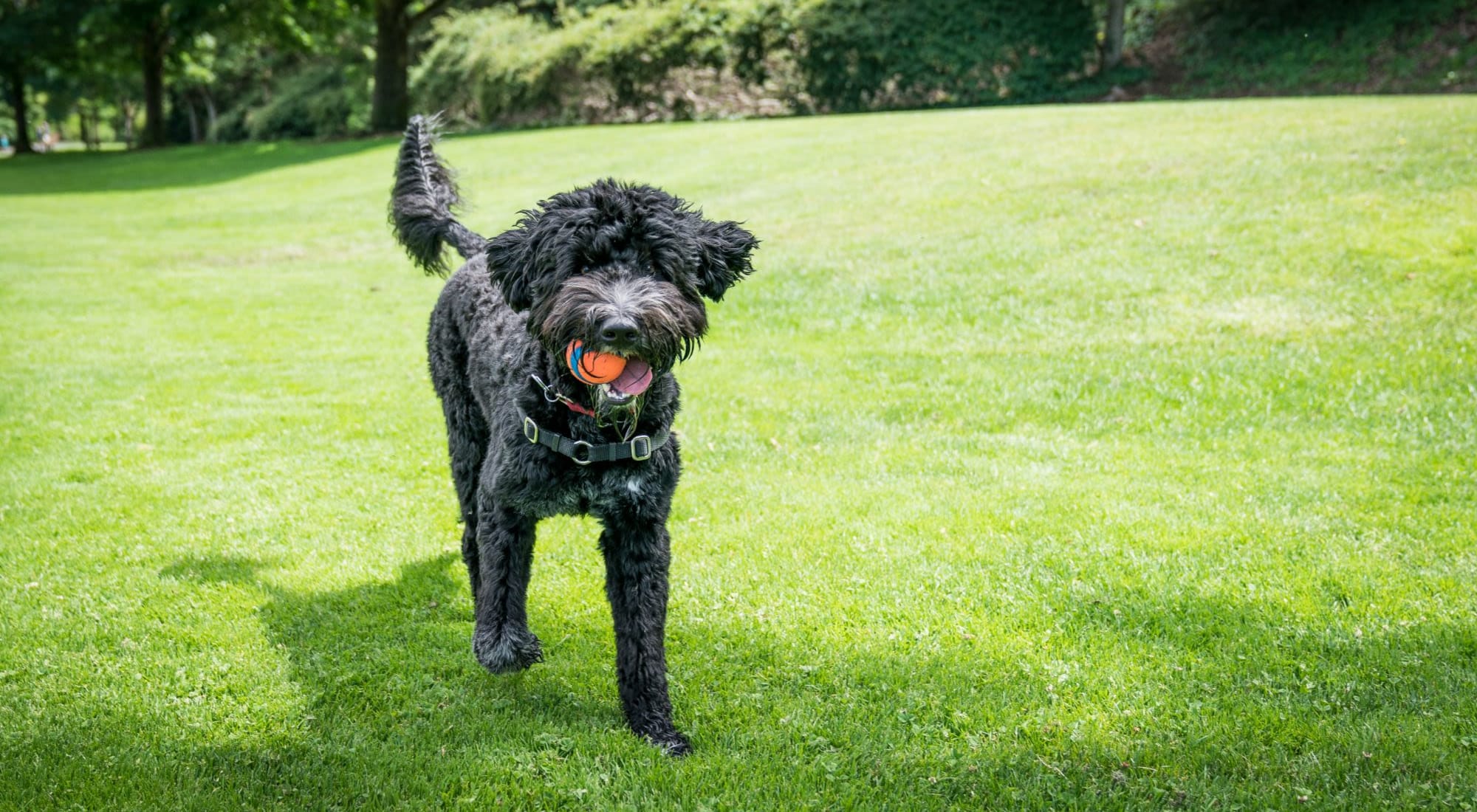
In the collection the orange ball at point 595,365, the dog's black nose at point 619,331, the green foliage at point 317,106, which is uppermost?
the green foliage at point 317,106

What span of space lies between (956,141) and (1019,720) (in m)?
16.0

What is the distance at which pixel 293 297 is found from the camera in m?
13.6

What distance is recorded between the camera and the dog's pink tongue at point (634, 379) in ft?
12.5

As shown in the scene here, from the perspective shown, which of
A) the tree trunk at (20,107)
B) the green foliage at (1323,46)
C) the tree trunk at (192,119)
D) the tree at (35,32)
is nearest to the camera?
the green foliage at (1323,46)

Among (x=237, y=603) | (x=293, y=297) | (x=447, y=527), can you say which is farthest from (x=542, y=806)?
(x=293, y=297)

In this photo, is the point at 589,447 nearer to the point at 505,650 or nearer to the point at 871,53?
the point at 505,650

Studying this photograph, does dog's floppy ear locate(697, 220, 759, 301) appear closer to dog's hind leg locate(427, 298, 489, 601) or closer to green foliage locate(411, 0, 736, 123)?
dog's hind leg locate(427, 298, 489, 601)

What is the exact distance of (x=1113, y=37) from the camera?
29062 millimetres

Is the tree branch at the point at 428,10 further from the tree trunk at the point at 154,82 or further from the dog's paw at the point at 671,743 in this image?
the dog's paw at the point at 671,743

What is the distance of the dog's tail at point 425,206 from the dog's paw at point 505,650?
2263 millimetres

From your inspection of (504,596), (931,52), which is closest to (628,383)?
(504,596)

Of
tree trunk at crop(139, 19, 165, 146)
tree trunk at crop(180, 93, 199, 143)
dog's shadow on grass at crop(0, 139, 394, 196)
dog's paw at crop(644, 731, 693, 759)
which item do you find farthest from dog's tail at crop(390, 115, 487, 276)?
tree trunk at crop(180, 93, 199, 143)

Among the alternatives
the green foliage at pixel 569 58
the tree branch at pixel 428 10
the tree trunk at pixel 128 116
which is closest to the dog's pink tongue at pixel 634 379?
the green foliage at pixel 569 58

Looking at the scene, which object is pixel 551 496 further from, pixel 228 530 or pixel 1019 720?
pixel 228 530
